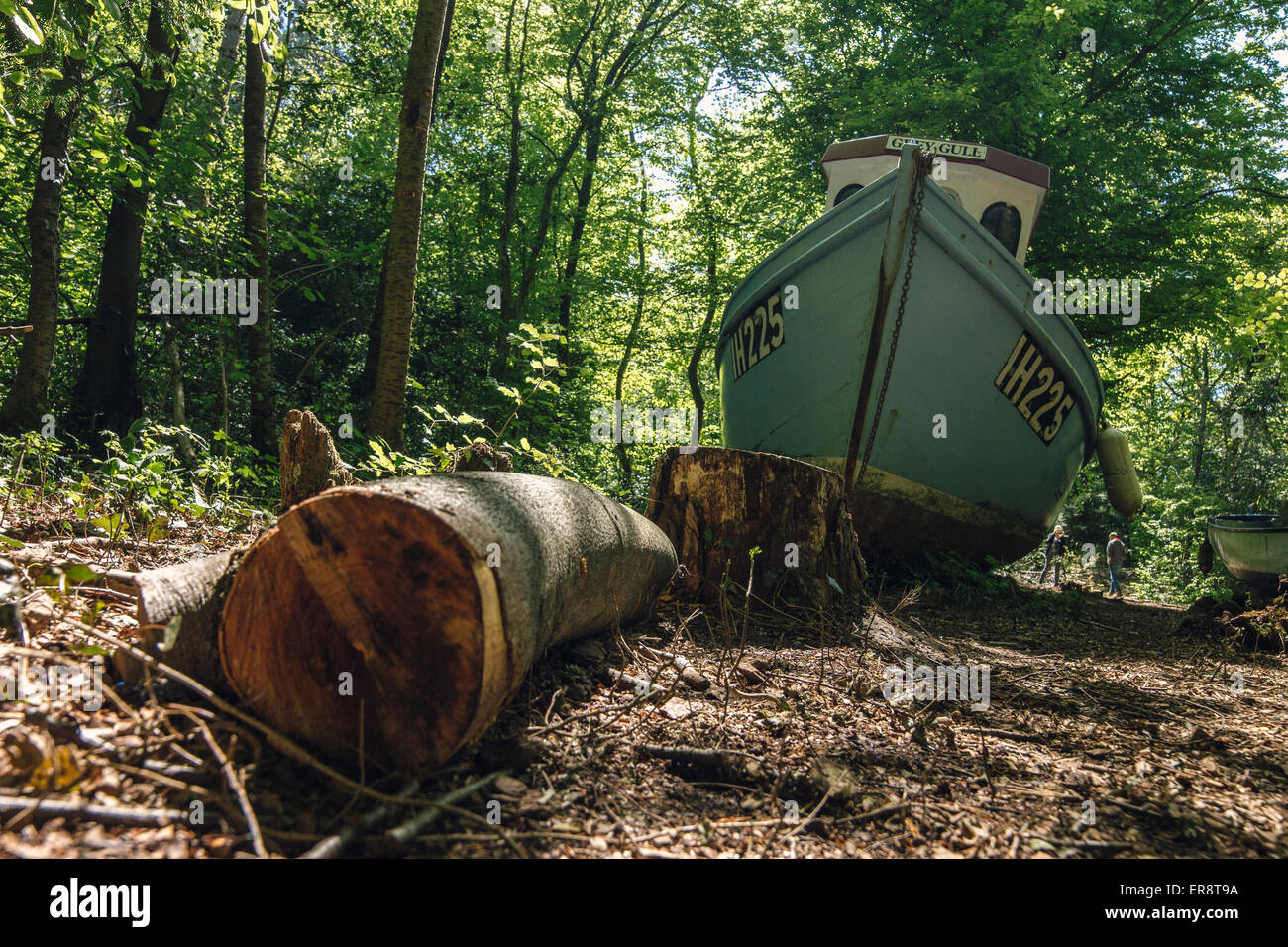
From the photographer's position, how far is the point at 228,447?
566 cm

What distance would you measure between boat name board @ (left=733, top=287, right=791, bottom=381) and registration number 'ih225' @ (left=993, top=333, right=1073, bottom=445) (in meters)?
2.02

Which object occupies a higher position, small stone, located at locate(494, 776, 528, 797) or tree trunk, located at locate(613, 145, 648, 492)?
tree trunk, located at locate(613, 145, 648, 492)

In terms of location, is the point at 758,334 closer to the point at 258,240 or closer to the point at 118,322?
the point at 258,240

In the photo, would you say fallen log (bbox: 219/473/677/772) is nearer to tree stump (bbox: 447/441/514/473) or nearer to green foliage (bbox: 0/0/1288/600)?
tree stump (bbox: 447/441/514/473)

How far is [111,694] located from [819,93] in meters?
13.4

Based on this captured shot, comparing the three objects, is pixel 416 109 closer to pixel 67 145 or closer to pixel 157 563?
pixel 157 563

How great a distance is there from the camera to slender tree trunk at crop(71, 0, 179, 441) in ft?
24.9

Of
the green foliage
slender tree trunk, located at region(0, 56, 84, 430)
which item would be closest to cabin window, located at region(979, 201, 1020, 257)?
the green foliage

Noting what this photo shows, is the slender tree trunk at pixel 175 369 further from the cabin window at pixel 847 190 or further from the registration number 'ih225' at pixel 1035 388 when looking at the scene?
the registration number 'ih225' at pixel 1035 388

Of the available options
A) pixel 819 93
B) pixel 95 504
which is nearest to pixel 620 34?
pixel 819 93

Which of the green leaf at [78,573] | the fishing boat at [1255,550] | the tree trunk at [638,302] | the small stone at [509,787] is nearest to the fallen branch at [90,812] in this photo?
the small stone at [509,787]

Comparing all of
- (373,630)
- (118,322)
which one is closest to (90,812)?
(373,630)

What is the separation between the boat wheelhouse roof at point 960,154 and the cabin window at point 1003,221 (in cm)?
30

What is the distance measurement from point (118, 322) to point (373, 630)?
8.17 meters
